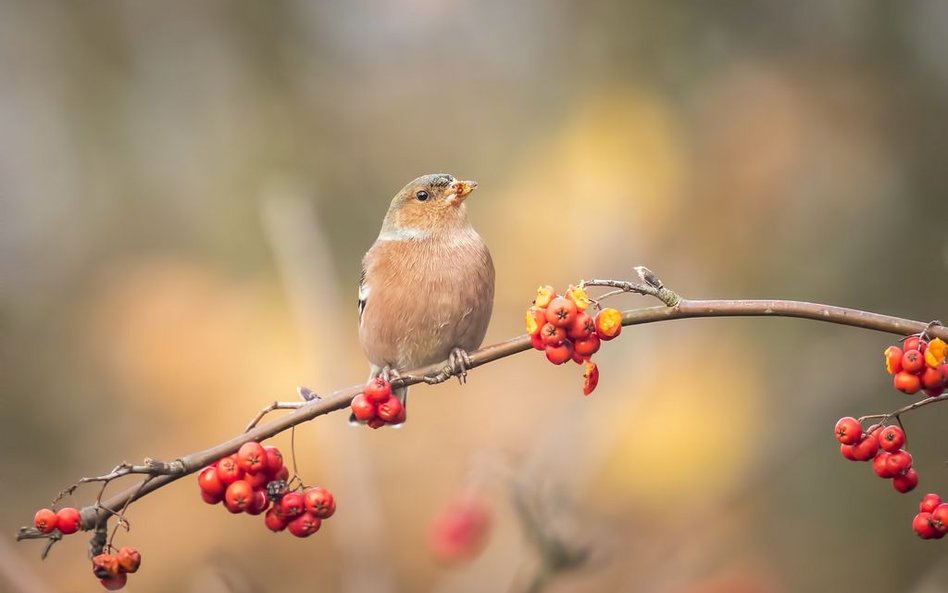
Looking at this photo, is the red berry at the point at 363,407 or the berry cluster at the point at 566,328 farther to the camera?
the red berry at the point at 363,407

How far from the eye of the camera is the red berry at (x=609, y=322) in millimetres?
1735

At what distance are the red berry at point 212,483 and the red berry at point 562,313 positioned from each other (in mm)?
725

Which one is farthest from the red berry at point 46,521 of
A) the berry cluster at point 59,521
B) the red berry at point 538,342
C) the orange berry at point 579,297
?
the orange berry at point 579,297

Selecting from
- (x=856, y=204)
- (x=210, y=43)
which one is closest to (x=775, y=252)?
(x=856, y=204)

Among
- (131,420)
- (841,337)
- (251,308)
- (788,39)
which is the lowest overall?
(841,337)

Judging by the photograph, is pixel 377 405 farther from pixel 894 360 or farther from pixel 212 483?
pixel 894 360

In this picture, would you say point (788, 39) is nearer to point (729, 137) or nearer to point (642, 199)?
point (729, 137)

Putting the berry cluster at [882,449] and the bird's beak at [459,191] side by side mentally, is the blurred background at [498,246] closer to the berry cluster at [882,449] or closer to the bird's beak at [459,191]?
the bird's beak at [459,191]

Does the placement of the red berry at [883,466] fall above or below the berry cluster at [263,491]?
below

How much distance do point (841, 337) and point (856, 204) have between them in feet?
3.21

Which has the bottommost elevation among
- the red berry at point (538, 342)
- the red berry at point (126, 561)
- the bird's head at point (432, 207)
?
the red berry at point (126, 561)

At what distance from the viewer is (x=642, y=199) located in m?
6.03

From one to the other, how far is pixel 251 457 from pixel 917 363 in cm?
122

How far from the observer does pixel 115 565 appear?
1771 mm
